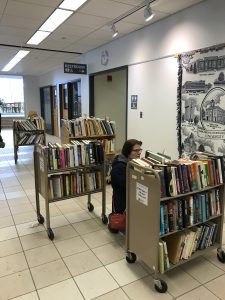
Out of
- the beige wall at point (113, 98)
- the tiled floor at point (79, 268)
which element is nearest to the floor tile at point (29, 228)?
the tiled floor at point (79, 268)

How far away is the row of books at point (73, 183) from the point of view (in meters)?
2.81

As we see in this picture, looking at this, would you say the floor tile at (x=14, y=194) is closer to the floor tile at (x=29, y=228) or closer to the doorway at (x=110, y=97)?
the floor tile at (x=29, y=228)

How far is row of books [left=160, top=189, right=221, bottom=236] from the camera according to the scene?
2.01 metres

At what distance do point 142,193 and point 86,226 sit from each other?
1.34 metres

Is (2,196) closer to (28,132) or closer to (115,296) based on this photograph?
(28,132)

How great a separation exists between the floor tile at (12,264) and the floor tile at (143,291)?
3.22 feet

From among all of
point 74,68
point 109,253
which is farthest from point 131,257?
point 74,68

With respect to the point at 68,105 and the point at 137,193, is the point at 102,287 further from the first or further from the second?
the point at 68,105

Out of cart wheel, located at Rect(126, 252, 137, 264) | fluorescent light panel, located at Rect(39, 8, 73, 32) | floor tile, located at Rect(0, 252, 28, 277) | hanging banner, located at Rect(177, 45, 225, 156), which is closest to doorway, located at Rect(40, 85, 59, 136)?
fluorescent light panel, located at Rect(39, 8, 73, 32)

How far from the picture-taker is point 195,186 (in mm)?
2139

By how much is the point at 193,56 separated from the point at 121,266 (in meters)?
3.03

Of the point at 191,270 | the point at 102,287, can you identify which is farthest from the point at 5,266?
the point at 191,270

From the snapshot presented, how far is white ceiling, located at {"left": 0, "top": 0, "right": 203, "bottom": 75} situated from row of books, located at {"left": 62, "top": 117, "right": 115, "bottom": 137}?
171cm

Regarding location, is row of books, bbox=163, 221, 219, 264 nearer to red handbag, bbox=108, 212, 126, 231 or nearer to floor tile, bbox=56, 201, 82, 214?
red handbag, bbox=108, 212, 126, 231
